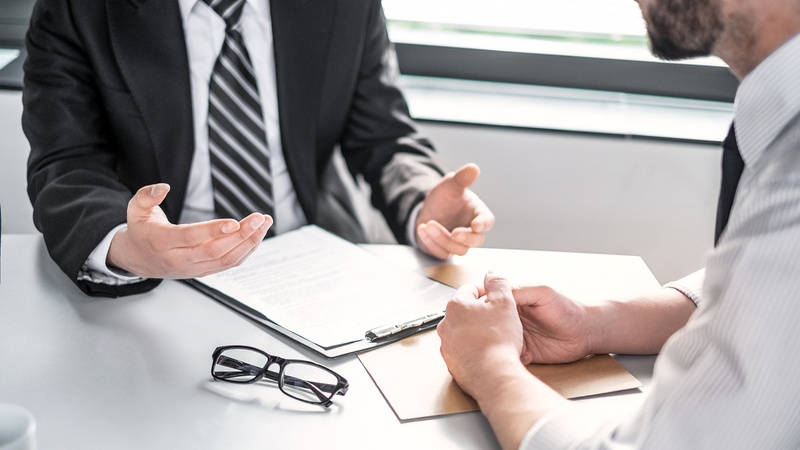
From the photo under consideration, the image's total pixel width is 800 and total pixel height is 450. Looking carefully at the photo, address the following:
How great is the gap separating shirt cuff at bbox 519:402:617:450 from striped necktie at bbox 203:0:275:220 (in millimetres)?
866

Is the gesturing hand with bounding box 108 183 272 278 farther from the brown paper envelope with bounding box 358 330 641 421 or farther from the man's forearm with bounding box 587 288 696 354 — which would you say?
the man's forearm with bounding box 587 288 696 354

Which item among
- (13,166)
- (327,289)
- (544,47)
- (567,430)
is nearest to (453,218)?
(327,289)

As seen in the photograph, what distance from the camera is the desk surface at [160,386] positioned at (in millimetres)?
912

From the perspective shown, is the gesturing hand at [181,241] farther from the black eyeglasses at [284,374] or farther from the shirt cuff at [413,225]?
the shirt cuff at [413,225]

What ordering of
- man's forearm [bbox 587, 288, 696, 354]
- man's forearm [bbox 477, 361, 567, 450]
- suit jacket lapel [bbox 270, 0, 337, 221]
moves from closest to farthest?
1. man's forearm [bbox 477, 361, 567, 450]
2. man's forearm [bbox 587, 288, 696, 354]
3. suit jacket lapel [bbox 270, 0, 337, 221]

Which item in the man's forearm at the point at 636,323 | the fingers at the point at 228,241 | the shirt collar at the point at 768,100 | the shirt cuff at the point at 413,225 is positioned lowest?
the shirt cuff at the point at 413,225

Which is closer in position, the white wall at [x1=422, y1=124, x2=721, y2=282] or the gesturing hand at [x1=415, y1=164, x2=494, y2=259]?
the gesturing hand at [x1=415, y1=164, x2=494, y2=259]

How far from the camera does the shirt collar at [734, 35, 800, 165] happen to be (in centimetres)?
81

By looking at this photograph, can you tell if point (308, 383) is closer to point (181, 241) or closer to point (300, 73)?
point (181, 241)

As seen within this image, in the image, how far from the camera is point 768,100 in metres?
0.82

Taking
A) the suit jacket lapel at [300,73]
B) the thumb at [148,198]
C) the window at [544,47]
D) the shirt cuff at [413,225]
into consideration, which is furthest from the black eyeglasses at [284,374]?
the window at [544,47]

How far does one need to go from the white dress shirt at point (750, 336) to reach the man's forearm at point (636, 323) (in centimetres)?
27

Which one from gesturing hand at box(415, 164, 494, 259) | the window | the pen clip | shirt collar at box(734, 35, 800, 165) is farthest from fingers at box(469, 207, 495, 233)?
the window

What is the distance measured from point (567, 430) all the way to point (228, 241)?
0.49m
